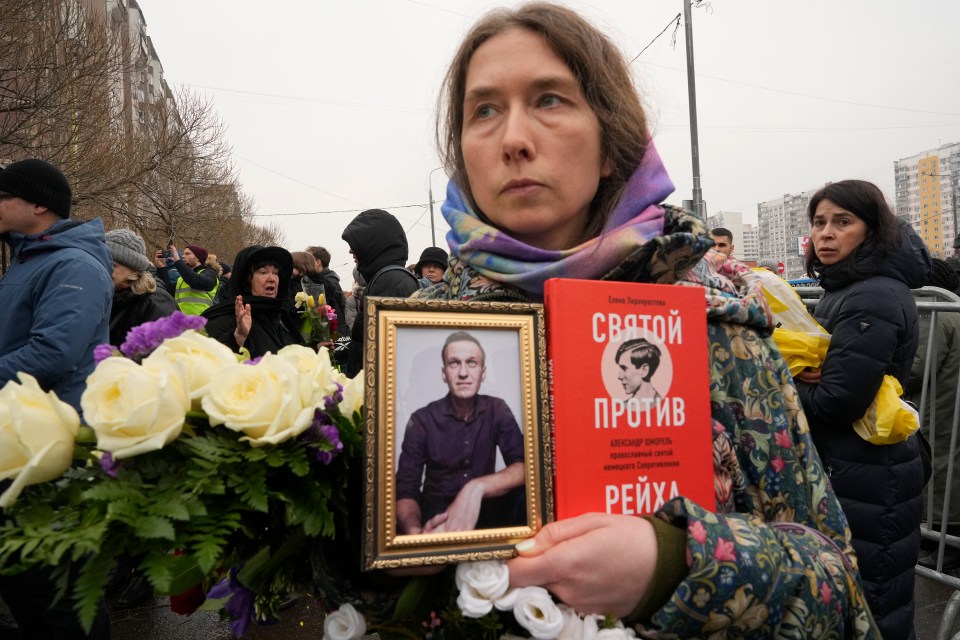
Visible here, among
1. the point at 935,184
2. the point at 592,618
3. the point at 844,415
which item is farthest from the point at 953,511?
the point at 935,184

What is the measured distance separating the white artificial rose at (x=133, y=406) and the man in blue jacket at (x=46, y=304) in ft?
8.35

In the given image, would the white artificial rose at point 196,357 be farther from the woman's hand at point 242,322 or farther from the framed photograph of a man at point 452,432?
the woman's hand at point 242,322

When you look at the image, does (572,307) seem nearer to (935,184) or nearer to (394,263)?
(394,263)

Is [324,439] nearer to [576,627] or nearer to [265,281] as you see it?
[576,627]

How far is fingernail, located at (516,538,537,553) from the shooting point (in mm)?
853

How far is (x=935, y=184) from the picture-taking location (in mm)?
59750

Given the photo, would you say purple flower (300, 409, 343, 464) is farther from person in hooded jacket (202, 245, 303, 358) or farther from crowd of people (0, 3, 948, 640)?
person in hooded jacket (202, 245, 303, 358)

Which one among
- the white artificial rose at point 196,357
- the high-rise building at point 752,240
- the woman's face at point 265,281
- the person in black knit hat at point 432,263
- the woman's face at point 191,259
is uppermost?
the high-rise building at point 752,240

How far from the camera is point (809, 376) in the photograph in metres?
2.80

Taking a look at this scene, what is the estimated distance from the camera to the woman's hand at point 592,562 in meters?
0.84

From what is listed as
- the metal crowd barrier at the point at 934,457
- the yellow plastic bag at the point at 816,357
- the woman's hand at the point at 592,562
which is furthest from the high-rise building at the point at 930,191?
the woman's hand at the point at 592,562

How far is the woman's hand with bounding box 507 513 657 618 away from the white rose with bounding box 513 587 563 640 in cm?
Result: 2

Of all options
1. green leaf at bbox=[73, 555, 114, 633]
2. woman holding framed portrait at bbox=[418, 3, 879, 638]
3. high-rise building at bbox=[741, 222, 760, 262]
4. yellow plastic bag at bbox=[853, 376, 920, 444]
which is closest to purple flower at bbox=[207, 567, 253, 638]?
green leaf at bbox=[73, 555, 114, 633]

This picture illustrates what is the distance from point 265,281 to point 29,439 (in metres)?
4.00
